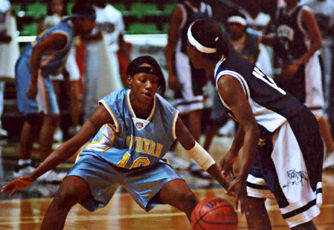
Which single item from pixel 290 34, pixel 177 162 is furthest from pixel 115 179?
pixel 290 34

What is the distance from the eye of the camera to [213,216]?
3877 mm

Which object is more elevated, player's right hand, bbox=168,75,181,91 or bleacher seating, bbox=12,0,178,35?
bleacher seating, bbox=12,0,178,35

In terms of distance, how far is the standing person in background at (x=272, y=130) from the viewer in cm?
389

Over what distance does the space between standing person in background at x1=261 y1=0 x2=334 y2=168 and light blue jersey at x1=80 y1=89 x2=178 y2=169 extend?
4022 millimetres

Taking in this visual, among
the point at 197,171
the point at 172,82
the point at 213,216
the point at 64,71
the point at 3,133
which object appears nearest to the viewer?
the point at 213,216

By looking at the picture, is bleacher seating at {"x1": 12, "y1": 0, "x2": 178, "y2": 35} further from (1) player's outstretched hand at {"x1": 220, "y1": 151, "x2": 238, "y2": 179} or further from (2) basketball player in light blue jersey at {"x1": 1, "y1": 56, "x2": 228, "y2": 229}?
(1) player's outstretched hand at {"x1": 220, "y1": 151, "x2": 238, "y2": 179}

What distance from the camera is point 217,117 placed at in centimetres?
802

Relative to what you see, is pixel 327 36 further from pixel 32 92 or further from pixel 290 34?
pixel 32 92

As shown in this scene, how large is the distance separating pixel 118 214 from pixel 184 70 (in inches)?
101

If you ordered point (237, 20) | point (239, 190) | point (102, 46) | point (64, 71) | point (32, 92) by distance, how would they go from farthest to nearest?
point (64, 71), point (102, 46), point (237, 20), point (32, 92), point (239, 190)

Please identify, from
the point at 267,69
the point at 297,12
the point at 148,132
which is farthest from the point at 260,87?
the point at 267,69

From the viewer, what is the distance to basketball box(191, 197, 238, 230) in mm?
3883

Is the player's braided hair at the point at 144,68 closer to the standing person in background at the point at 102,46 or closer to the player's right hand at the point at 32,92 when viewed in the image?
the player's right hand at the point at 32,92

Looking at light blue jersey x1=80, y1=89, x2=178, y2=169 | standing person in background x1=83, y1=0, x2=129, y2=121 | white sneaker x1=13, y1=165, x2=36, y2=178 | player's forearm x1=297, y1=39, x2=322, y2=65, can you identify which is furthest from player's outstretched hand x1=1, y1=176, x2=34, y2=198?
player's forearm x1=297, y1=39, x2=322, y2=65
